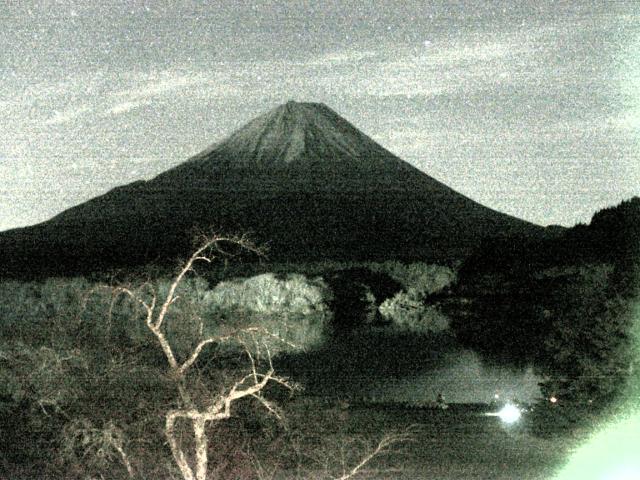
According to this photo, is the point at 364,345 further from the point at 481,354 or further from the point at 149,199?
the point at 149,199

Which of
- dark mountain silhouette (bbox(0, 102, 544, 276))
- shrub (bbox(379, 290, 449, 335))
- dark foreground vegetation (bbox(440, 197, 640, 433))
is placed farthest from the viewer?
dark mountain silhouette (bbox(0, 102, 544, 276))

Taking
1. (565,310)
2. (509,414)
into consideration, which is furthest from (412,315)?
(509,414)

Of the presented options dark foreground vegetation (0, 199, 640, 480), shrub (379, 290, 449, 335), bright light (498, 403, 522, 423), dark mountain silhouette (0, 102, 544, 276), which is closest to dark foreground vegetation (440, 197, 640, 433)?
dark foreground vegetation (0, 199, 640, 480)

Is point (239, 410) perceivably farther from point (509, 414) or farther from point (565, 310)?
point (565, 310)

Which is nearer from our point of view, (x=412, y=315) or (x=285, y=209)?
(x=412, y=315)

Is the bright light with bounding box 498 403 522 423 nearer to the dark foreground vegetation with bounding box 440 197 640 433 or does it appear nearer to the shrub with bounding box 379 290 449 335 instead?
the dark foreground vegetation with bounding box 440 197 640 433

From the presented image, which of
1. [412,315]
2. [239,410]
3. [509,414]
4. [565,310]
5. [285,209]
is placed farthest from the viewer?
[285,209]
